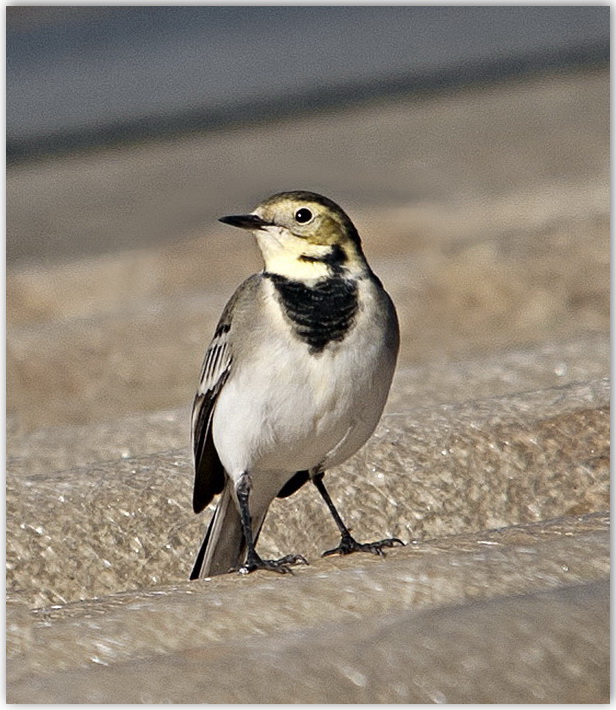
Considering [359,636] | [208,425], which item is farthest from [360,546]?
[359,636]

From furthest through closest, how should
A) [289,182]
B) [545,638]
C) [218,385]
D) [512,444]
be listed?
[289,182] → [512,444] → [218,385] → [545,638]

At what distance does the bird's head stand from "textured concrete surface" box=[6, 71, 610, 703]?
0.73m

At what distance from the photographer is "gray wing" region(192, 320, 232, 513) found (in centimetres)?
444

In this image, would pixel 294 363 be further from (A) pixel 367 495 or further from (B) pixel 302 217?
(A) pixel 367 495

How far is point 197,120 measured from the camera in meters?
17.5

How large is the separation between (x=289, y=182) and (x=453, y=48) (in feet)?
19.7

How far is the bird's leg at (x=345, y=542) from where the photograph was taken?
4188 millimetres

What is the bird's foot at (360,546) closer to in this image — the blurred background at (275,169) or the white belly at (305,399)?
the white belly at (305,399)

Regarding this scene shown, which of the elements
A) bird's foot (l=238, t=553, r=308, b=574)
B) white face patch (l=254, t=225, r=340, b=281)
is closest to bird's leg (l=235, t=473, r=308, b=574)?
bird's foot (l=238, t=553, r=308, b=574)

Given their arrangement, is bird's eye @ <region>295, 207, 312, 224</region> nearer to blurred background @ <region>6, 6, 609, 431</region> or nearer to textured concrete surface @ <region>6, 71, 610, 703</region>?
textured concrete surface @ <region>6, 71, 610, 703</region>

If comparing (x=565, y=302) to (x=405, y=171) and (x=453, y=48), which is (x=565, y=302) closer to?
(x=405, y=171)

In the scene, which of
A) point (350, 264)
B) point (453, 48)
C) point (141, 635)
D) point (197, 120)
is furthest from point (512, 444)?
point (453, 48)

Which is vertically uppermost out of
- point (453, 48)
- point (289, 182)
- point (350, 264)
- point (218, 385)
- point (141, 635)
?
point (453, 48)

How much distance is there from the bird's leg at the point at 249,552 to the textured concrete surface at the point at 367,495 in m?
0.08
